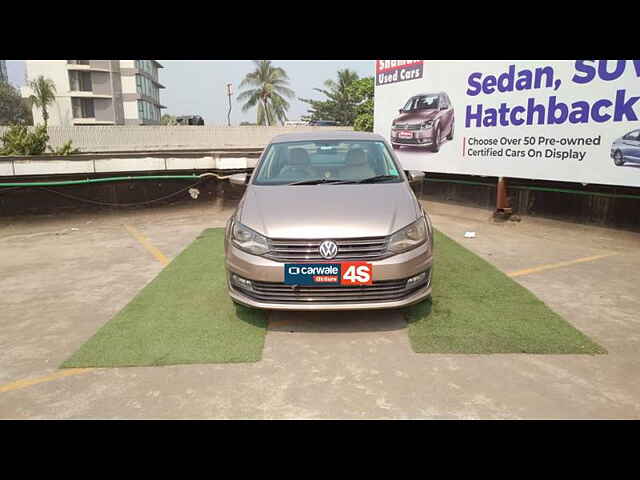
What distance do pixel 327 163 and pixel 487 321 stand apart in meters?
2.23

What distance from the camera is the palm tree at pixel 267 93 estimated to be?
43.2 meters

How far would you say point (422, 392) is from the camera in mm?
2916

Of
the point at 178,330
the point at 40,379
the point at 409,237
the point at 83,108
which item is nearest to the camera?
the point at 40,379

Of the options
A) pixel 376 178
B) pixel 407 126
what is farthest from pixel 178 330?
pixel 407 126

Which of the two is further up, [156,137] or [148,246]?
[156,137]

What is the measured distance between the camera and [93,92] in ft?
167

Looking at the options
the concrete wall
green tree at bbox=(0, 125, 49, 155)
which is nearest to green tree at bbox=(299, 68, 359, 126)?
the concrete wall

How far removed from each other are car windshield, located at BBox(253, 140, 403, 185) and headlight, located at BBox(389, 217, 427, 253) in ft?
2.71

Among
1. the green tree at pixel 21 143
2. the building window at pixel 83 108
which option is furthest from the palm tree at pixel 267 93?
the green tree at pixel 21 143

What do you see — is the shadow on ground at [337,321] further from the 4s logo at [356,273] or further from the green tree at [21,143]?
the green tree at [21,143]

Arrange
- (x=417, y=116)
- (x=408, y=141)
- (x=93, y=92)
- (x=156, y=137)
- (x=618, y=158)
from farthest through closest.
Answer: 1. (x=93, y=92)
2. (x=156, y=137)
3. (x=408, y=141)
4. (x=417, y=116)
5. (x=618, y=158)

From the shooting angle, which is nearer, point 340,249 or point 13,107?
point 340,249

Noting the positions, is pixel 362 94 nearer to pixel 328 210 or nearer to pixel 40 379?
pixel 328 210
